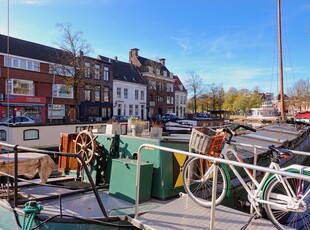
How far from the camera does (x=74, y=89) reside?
27062 millimetres

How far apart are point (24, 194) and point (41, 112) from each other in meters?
31.2

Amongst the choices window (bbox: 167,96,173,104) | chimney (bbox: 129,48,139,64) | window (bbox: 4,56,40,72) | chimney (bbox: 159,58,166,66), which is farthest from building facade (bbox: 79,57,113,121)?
chimney (bbox: 159,58,166,66)

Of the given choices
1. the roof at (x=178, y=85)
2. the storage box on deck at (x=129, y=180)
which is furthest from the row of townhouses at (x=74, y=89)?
the storage box on deck at (x=129, y=180)

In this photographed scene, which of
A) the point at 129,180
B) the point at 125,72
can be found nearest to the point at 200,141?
the point at 129,180

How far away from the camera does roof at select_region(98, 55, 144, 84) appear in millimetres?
46875

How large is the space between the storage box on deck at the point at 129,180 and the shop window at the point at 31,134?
8924 mm

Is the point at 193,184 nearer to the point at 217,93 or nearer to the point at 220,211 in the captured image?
the point at 220,211

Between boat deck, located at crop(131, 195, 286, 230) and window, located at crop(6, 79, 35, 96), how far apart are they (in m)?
31.2

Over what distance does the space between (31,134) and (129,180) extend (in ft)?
31.2

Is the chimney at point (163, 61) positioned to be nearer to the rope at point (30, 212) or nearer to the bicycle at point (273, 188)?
the bicycle at point (273, 188)

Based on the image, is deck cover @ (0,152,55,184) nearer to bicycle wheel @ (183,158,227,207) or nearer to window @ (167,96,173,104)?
bicycle wheel @ (183,158,227,207)

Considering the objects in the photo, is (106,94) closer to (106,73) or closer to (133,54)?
(106,73)

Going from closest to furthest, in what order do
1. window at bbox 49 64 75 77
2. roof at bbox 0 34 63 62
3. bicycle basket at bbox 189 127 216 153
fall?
bicycle basket at bbox 189 127 216 153 → window at bbox 49 64 75 77 → roof at bbox 0 34 63 62

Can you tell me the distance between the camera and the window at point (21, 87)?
30594 mm
